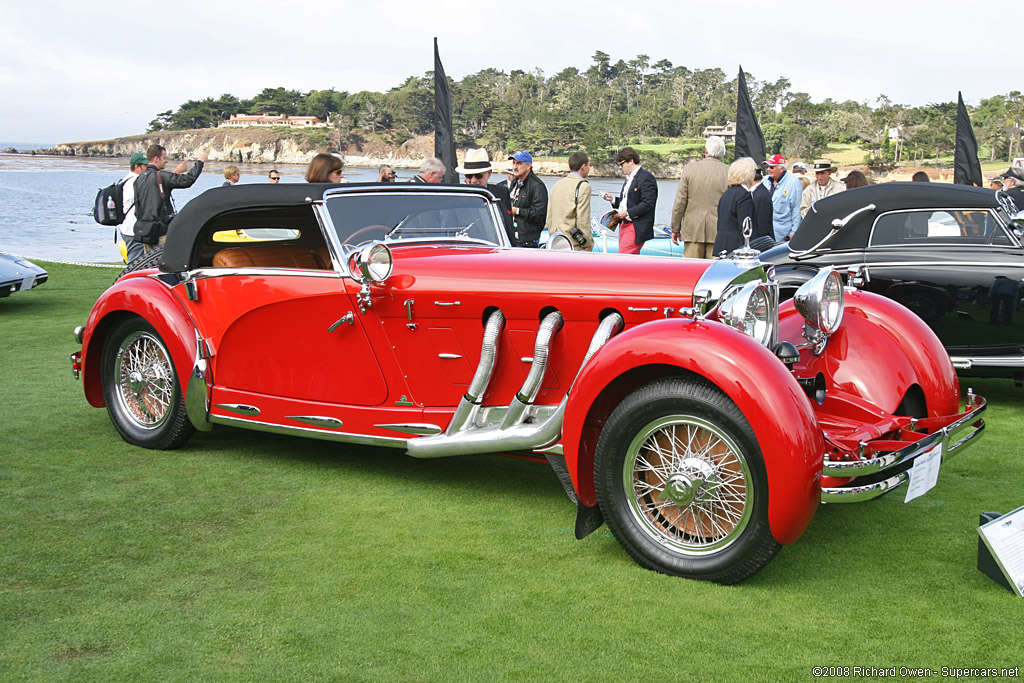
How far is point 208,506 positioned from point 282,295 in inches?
45.2

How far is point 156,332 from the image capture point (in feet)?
17.3

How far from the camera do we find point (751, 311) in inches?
153

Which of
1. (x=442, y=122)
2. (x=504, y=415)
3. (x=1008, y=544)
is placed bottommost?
(x=1008, y=544)

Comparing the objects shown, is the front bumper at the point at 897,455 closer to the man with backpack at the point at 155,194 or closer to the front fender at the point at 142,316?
the front fender at the point at 142,316

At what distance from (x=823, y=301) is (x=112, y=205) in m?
8.15

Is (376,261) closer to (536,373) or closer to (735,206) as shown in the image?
(536,373)

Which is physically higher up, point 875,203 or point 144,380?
point 875,203

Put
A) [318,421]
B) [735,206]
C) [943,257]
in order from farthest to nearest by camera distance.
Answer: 1. [735,206]
2. [943,257]
3. [318,421]

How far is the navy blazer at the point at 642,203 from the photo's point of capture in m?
9.34

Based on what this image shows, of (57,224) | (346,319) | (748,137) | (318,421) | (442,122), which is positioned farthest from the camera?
(57,224)

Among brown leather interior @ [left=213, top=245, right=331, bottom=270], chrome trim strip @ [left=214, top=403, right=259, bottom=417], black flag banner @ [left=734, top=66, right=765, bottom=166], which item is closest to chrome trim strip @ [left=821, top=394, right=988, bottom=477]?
chrome trim strip @ [left=214, top=403, right=259, bottom=417]

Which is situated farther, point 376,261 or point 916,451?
point 376,261

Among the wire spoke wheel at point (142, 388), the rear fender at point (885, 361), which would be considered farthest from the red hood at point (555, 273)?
the wire spoke wheel at point (142, 388)

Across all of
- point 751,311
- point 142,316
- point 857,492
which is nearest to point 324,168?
point 142,316
